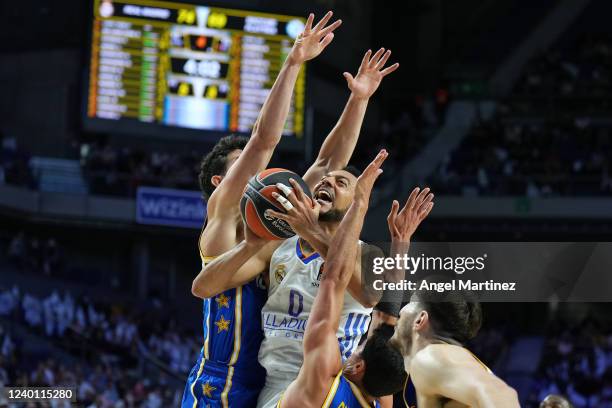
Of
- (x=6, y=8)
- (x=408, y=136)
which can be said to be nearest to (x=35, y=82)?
(x=6, y=8)

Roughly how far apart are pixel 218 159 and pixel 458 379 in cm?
214

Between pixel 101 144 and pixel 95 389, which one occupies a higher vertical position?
pixel 101 144

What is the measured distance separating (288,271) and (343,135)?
3.31 ft

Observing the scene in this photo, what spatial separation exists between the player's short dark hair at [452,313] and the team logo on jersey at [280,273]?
40.2 inches

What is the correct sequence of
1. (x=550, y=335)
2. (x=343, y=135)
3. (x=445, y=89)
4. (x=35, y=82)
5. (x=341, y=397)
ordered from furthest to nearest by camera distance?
(x=445, y=89) → (x=35, y=82) → (x=550, y=335) → (x=343, y=135) → (x=341, y=397)

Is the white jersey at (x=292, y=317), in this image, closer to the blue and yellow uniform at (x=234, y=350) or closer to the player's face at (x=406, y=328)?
the blue and yellow uniform at (x=234, y=350)

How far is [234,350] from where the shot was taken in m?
5.10

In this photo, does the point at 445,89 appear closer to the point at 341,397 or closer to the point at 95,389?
Result: the point at 95,389

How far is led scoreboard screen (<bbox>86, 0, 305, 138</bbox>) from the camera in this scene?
1691 cm

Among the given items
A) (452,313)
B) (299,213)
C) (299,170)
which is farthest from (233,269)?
(299,170)

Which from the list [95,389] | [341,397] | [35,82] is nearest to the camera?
[341,397]

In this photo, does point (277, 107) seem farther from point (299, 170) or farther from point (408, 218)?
point (299, 170)

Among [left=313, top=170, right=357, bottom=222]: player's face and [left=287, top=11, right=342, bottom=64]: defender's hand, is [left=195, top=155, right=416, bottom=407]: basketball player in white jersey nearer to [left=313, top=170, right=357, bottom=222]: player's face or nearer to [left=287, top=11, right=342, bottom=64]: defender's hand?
[left=313, top=170, right=357, bottom=222]: player's face

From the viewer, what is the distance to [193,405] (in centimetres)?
520
